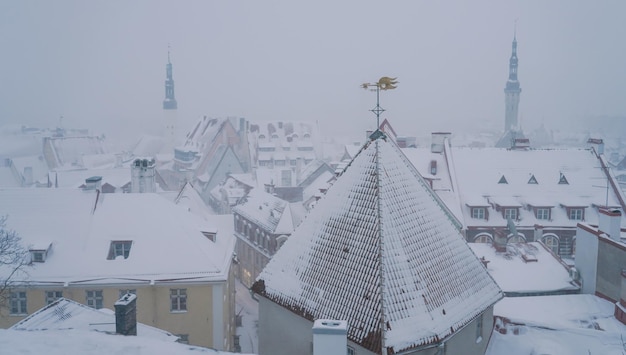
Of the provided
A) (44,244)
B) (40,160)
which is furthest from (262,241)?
(40,160)

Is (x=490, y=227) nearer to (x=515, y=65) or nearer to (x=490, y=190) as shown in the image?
(x=490, y=190)

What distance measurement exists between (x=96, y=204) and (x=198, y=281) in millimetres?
6793

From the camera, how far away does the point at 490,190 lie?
4012 centimetres

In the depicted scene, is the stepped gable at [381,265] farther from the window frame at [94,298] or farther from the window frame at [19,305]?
the window frame at [19,305]

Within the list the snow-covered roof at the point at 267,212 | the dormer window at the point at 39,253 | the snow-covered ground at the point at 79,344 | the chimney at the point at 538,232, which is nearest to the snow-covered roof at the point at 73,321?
the snow-covered ground at the point at 79,344

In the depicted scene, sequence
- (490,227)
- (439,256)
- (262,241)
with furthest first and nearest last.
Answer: (262,241) < (490,227) < (439,256)

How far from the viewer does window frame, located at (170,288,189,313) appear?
24312mm

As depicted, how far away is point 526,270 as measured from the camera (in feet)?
84.0

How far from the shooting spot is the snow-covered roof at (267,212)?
130 ft

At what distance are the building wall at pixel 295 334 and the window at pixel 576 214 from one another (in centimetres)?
2603

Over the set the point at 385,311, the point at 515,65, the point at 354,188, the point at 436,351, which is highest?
the point at 515,65

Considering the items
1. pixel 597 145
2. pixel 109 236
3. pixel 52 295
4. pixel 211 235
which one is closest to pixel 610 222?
pixel 211 235

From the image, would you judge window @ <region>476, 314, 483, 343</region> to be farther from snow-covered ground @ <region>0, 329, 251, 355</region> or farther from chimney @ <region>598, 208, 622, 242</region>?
chimney @ <region>598, 208, 622, 242</region>

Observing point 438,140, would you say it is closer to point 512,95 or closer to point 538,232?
point 538,232
